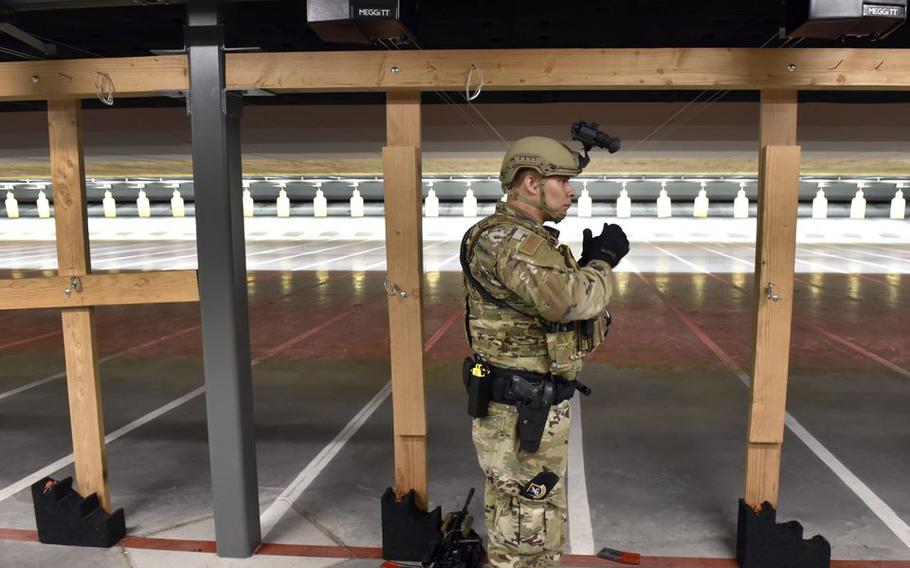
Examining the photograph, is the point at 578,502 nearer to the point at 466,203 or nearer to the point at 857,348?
the point at 857,348

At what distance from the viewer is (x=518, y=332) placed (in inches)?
91.3

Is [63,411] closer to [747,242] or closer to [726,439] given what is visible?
[726,439]

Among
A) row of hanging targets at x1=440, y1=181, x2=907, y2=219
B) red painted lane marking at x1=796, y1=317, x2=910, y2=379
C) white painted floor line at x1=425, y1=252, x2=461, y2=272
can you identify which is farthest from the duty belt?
row of hanging targets at x1=440, y1=181, x2=907, y2=219

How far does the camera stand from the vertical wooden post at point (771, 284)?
2.59 m

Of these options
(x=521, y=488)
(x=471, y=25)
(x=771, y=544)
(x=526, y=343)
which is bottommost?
(x=771, y=544)

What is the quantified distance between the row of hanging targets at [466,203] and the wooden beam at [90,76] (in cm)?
2013

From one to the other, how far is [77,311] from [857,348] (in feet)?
21.7

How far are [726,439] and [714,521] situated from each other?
→ 47.1 inches

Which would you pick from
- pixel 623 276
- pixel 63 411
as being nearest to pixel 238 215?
pixel 63 411

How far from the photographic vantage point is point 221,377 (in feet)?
9.15

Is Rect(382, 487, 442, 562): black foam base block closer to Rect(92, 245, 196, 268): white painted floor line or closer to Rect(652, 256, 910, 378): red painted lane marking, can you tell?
Rect(652, 256, 910, 378): red painted lane marking

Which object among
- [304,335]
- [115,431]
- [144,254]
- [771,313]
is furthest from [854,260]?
[144,254]

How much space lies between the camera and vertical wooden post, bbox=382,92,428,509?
271 centimetres

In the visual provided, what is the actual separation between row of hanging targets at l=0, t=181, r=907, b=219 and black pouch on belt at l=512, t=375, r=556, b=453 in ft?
67.4
